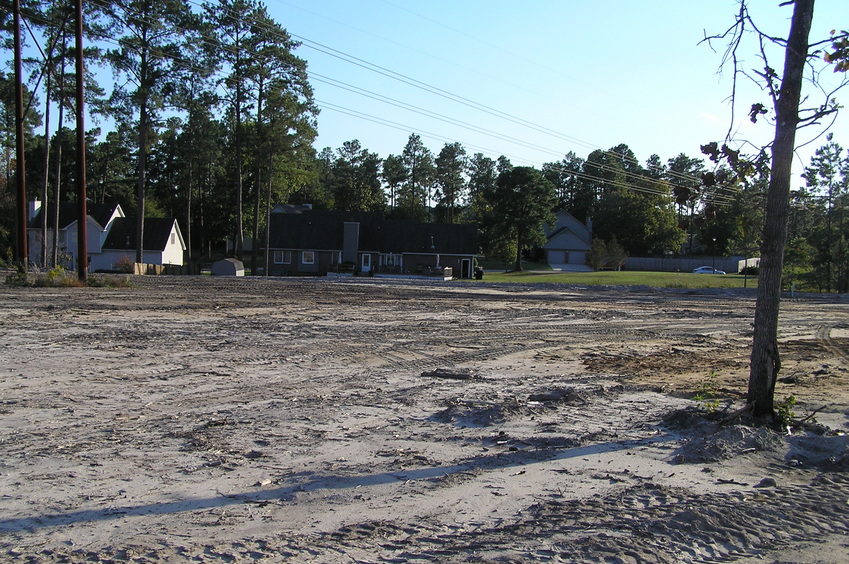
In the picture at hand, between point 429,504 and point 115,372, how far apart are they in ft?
20.2

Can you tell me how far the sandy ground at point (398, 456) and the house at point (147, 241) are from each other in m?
49.4

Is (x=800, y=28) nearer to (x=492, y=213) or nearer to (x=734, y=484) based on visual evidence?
(x=734, y=484)

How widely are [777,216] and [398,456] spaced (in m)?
4.67

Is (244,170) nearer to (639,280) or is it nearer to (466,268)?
(466,268)

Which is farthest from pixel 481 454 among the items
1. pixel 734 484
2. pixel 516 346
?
pixel 516 346

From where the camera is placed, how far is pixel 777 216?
6898 mm

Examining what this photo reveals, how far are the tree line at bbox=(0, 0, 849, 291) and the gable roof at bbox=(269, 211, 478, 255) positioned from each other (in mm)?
2979

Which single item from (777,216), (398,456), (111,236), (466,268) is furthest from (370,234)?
(398,456)

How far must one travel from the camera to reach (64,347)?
1095 centimetres

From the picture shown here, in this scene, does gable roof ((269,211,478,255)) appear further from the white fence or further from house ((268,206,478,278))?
the white fence

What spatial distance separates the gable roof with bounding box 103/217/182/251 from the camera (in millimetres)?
59094

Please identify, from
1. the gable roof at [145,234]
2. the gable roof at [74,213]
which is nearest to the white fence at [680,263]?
the gable roof at [145,234]

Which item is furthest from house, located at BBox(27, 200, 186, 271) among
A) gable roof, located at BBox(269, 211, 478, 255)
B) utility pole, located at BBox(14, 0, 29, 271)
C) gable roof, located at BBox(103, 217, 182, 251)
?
utility pole, located at BBox(14, 0, 29, 271)

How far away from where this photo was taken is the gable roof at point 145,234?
59.1 meters
